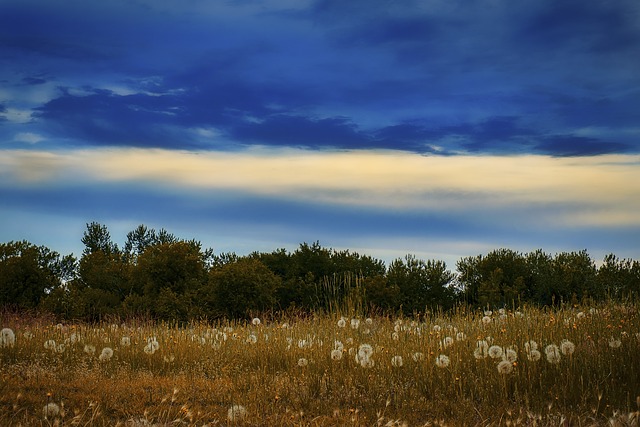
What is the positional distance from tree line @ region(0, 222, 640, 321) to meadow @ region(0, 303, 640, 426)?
6.09m

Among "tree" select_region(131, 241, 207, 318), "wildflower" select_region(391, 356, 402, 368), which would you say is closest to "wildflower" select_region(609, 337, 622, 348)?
"wildflower" select_region(391, 356, 402, 368)

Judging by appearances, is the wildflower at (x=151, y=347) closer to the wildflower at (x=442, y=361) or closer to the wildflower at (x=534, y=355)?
the wildflower at (x=442, y=361)

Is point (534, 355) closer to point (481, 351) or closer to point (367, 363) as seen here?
point (481, 351)

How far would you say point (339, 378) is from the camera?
7062mm

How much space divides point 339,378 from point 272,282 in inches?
354

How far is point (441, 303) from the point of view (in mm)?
16375

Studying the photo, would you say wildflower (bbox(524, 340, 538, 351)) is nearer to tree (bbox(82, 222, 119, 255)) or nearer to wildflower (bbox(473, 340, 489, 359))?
wildflower (bbox(473, 340, 489, 359))

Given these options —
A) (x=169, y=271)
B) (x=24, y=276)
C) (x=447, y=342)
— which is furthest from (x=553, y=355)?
(x=24, y=276)

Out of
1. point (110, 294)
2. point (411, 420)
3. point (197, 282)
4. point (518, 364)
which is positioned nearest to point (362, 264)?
point (197, 282)

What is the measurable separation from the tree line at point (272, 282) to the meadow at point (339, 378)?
20.0 ft

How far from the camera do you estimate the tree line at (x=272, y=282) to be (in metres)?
15.7

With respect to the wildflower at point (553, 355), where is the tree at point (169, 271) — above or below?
above

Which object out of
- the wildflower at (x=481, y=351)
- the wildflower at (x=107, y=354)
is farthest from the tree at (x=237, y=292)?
the wildflower at (x=481, y=351)

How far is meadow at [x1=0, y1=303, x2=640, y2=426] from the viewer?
5.69 metres
